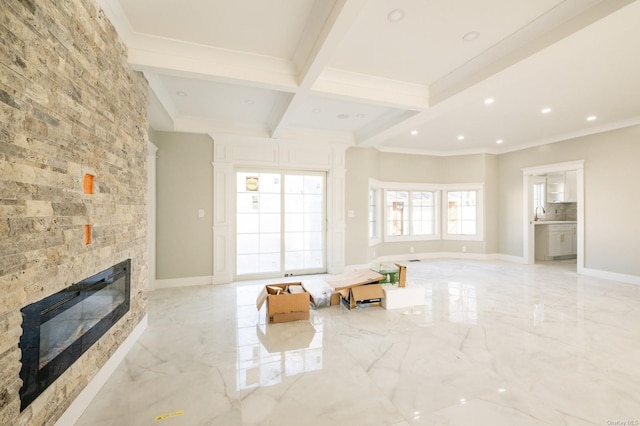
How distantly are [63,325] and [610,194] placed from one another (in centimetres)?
757

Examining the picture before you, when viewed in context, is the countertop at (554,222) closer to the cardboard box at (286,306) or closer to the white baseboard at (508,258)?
the white baseboard at (508,258)

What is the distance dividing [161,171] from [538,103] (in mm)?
5826

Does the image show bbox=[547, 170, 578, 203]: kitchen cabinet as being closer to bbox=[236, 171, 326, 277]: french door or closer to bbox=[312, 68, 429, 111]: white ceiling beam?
bbox=[312, 68, 429, 111]: white ceiling beam

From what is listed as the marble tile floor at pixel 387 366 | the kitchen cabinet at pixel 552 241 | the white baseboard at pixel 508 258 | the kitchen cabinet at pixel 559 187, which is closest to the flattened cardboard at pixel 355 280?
the marble tile floor at pixel 387 366

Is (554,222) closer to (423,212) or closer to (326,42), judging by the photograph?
(423,212)

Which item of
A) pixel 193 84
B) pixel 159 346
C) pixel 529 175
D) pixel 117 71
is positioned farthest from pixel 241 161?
pixel 529 175

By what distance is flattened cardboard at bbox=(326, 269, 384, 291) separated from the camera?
3520 mm

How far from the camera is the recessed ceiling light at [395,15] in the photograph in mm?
2178

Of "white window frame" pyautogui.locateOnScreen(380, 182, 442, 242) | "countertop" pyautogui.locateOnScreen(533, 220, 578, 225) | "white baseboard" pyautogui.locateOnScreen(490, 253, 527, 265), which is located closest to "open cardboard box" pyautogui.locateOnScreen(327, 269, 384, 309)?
"white window frame" pyautogui.locateOnScreen(380, 182, 442, 242)

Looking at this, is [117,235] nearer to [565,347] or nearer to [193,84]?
[193,84]

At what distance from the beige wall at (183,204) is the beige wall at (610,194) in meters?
6.98

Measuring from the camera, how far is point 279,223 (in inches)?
205

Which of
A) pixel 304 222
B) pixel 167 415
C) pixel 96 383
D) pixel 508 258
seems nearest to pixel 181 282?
Answer: pixel 304 222

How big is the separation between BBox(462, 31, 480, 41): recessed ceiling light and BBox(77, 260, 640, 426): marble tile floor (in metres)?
2.81
